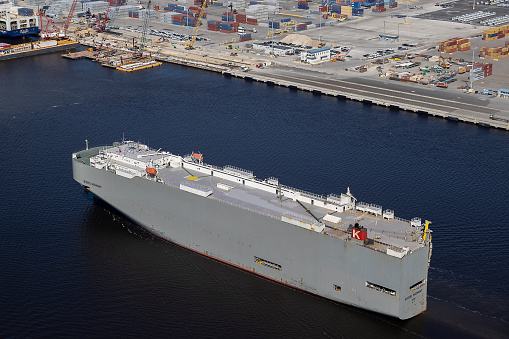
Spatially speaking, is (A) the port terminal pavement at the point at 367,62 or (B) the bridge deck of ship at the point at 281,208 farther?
(A) the port terminal pavement at the point at 367,62

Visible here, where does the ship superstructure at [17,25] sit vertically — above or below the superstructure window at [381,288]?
above

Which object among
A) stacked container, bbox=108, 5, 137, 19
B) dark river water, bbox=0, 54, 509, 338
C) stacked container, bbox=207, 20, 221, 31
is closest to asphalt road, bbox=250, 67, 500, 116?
dark river water, bbox=0, 54, 509, 338

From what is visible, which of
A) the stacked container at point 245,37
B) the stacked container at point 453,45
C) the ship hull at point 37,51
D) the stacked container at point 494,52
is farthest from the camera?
the stacked container at point 245,37

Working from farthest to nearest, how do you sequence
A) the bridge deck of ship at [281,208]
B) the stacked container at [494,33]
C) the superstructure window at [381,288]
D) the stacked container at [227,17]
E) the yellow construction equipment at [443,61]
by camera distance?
the stacked container at [227,17] < the stacked container at [494,33] < the yellow construction equipment at [443,61] < the bridge deck of ship at [281,208] < the superstructure window at [381,288]

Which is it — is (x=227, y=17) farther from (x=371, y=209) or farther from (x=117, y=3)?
(x=371, y=209)

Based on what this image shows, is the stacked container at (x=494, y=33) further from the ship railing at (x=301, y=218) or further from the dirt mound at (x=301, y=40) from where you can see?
the ship railing at (x=301, y=218)

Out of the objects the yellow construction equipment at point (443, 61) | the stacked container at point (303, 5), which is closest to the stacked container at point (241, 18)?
the stacked container at point (303, 5)

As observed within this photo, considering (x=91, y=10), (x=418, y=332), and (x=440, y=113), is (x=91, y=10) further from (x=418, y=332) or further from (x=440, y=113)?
(x=418, y=332)
